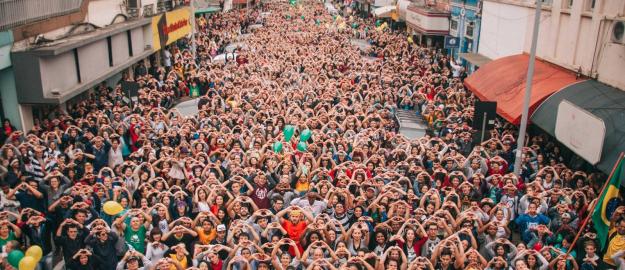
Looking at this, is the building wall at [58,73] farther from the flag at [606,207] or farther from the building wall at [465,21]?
the building wall at [465,21]

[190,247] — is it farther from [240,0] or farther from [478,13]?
[240,0]

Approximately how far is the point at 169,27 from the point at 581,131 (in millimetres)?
24142

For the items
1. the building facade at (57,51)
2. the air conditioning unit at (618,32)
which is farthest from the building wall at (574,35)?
the building facade at (57,51)

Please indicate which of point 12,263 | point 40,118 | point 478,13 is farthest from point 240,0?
point 12,263

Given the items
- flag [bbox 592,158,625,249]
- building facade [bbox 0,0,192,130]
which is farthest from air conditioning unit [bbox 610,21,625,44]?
building facade [bbox 0,0,192,130]

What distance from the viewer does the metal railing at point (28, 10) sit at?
14945mm

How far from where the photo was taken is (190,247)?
28.0 ft

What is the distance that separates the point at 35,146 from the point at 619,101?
39.1ft

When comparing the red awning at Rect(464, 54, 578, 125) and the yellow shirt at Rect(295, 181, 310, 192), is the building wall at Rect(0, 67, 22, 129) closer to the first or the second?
the yellow shirt at Rect(295, 181, 310, 192)

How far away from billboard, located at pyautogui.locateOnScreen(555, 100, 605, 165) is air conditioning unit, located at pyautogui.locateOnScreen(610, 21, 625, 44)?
167cm

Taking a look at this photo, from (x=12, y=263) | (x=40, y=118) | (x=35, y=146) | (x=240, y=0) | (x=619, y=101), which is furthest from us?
(x=240, y=0)

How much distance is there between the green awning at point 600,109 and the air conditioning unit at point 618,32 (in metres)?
Result: 1.10

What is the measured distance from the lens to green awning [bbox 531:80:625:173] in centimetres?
1162

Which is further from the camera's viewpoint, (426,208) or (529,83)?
(529,83)
